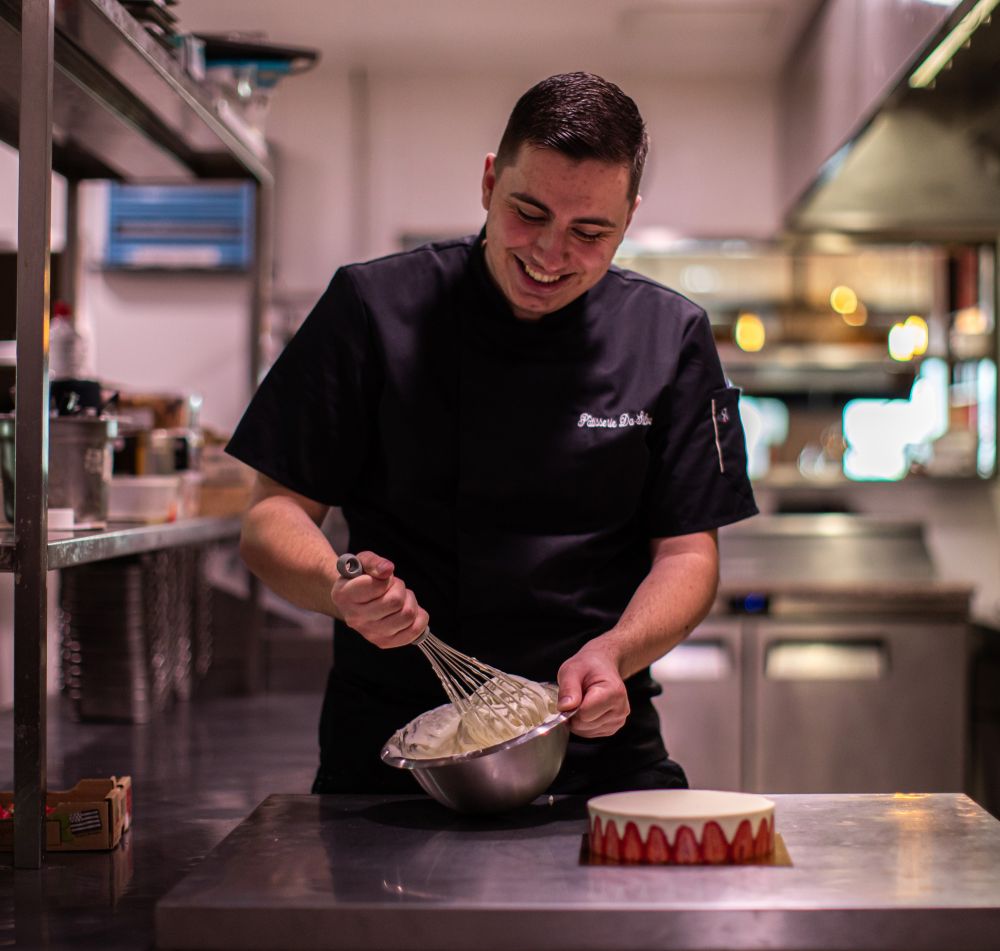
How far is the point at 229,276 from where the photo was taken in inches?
162

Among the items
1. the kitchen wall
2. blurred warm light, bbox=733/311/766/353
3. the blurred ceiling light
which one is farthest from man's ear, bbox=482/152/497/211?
blurred warm light, bbox=733/311/766/353

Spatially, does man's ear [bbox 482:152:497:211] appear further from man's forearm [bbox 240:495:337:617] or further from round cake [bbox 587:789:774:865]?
round cake [bbox 587:789:774:865]

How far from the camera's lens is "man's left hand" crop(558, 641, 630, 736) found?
1.20 m

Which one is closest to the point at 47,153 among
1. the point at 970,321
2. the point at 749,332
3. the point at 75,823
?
the point at 75,823

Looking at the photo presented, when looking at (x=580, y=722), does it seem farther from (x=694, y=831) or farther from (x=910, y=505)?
(x=910, y=505)

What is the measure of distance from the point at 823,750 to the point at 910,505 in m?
0.99

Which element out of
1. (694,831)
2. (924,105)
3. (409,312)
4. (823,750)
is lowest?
(823,750)

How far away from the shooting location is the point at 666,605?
1449 millimetres

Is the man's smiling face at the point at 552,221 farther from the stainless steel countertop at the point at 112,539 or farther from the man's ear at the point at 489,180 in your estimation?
Answer: the stainless steel countertop at the point at 112,539

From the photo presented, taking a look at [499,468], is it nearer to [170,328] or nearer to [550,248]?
[550,248]

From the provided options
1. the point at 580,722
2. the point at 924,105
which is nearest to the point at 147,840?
the point at 580,722

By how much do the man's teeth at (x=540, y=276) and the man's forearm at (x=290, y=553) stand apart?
0.37m

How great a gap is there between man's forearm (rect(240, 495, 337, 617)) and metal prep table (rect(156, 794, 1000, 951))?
293mm

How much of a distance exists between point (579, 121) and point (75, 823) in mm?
915
